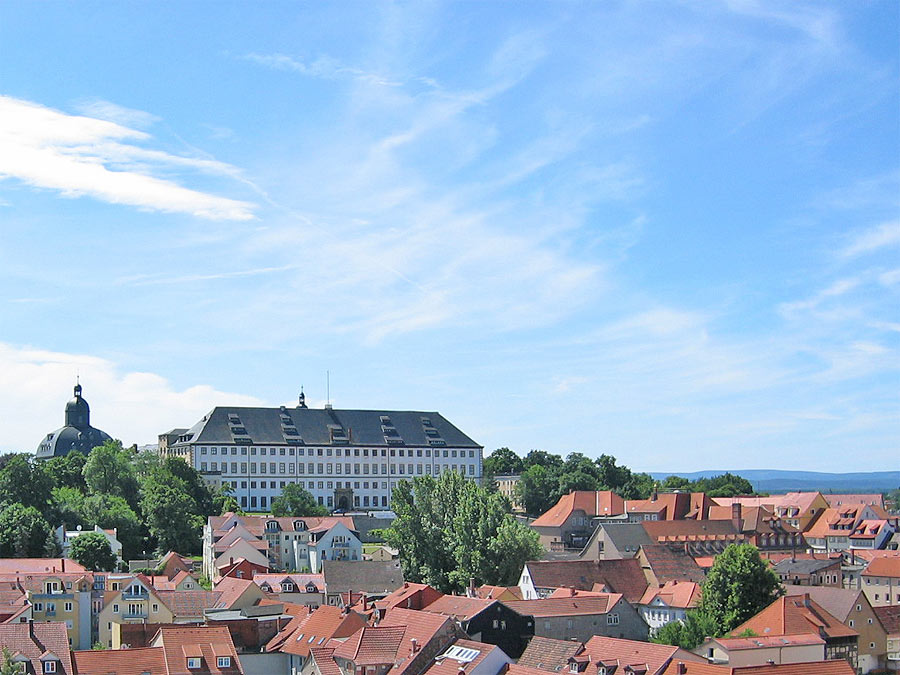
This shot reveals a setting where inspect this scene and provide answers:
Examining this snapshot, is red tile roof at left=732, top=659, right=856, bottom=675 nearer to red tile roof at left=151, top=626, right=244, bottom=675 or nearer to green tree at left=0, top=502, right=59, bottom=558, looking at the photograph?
red tile roof at left=151, top=626, right=244, bottom=675

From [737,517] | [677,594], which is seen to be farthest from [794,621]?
[737,517]

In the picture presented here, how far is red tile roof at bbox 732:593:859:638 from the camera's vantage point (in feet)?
212

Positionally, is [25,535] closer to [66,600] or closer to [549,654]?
[66,600]

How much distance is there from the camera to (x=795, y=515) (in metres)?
121

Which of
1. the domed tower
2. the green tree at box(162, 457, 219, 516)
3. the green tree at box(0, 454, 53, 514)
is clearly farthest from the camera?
the domed tower

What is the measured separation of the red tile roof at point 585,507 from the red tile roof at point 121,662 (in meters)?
61.3

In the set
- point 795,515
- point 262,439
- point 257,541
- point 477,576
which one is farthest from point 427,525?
point 262,439

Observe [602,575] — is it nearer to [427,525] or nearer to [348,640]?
[427,525]

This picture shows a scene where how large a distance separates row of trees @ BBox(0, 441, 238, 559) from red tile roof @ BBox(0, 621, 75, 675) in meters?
38.1

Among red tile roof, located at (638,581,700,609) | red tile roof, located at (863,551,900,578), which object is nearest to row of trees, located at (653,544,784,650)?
red tile roof, located at (638,581,700,609)

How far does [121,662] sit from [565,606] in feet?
85.8

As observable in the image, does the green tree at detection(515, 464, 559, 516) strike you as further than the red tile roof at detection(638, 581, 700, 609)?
Yes

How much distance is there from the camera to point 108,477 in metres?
116

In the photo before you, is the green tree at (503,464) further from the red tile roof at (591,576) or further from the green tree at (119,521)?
the red tile roof at (591,576)
